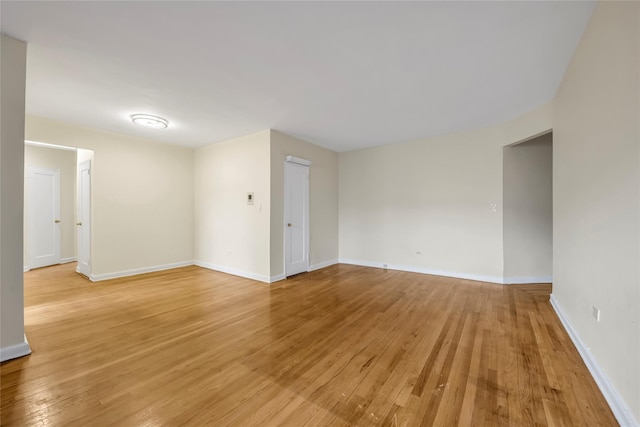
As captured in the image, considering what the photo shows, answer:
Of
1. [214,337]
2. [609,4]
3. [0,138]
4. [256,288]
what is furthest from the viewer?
[256,288]

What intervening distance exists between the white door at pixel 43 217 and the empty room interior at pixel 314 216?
7 centimetres

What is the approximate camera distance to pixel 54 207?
227 inches

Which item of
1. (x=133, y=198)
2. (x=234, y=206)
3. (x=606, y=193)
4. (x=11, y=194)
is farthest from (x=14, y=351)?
(x=606, y=193)

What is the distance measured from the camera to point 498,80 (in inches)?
110

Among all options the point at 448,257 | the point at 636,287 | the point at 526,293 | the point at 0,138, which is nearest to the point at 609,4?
the point at 636,287

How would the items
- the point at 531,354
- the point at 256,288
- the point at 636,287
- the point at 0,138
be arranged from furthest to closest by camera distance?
the point at 256,288 < the point at 531,354 < the point at 0,138 < the point at 636,287

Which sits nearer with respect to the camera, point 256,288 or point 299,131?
point 256,288

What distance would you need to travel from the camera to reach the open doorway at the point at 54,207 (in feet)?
16.0

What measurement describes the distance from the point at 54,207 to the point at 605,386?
9.17 metres

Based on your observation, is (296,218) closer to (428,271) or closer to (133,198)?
(428,271)

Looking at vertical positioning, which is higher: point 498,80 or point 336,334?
point 498,80

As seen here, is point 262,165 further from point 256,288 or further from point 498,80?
point 498,80

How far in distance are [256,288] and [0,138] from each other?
3177 millimetres

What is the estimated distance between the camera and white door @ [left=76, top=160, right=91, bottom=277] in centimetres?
459
